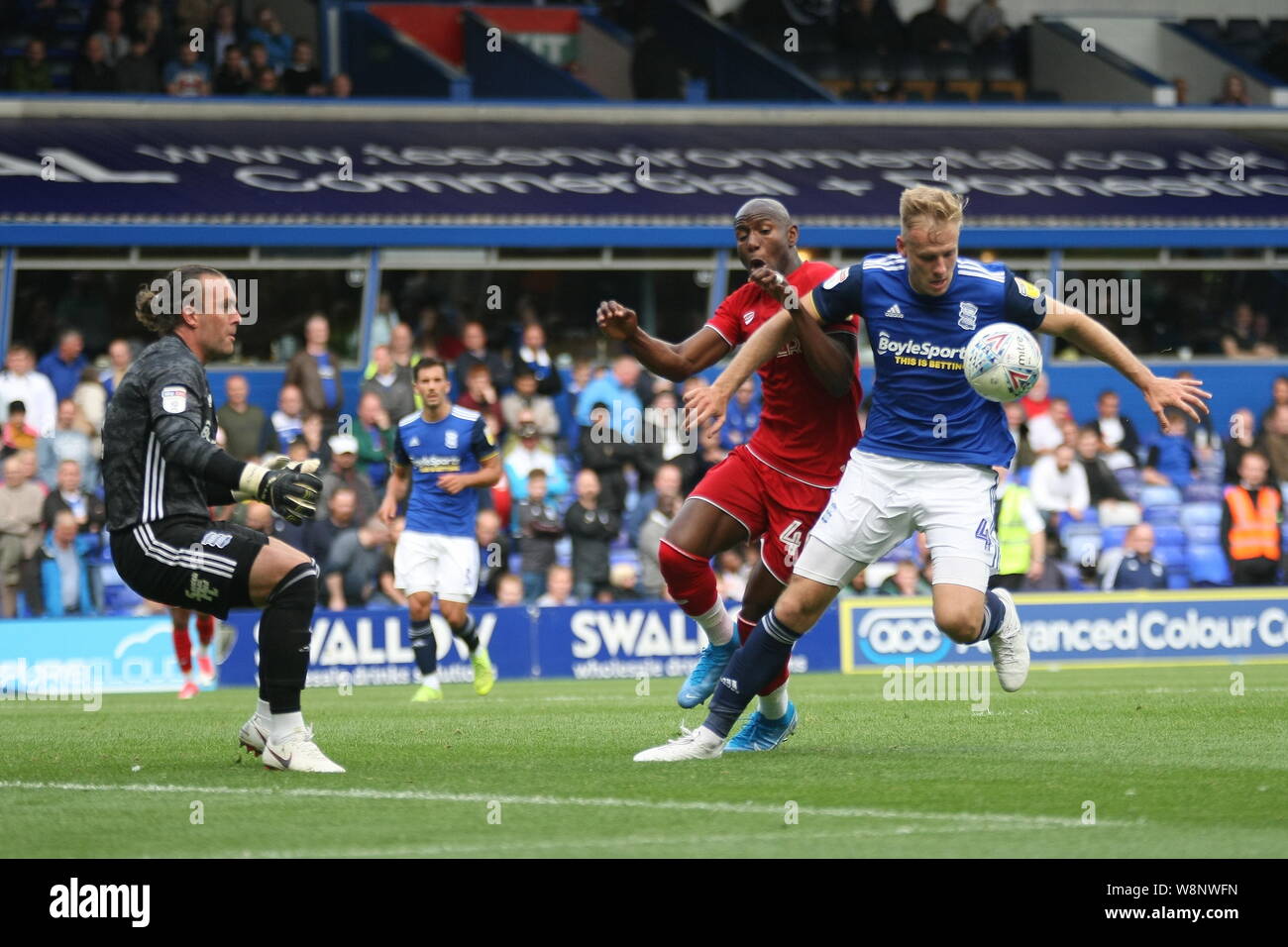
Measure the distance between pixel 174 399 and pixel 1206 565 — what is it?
14763 mm

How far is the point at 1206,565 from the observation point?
2014 cm

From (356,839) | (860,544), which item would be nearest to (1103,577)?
(860,544)

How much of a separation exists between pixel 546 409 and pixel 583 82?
288 inches

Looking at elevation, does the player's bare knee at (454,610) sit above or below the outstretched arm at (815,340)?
A: below

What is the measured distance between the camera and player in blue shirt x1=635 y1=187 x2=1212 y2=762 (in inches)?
312

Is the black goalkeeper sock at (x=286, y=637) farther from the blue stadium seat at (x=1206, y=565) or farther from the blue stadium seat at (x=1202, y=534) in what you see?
the blue stadium seat at (x=1202, y=534)

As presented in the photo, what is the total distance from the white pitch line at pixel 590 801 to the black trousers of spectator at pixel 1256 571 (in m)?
13.8

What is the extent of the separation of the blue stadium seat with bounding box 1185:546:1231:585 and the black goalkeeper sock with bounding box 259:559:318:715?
14.0m

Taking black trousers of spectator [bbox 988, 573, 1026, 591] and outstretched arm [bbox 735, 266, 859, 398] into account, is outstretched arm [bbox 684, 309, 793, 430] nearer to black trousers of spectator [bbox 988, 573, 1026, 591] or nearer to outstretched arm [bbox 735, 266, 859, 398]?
outstretched arm [bbox 735, 266, 859, 398]

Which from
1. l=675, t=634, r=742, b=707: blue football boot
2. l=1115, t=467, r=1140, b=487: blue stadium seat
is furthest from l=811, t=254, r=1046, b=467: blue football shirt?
l=1115, t=467, r=1140, b=487: blue stadium seat

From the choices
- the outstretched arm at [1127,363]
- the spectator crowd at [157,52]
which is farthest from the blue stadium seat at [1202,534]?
the outstretched arm at [1127,363]

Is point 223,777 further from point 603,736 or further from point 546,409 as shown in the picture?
point 546,409

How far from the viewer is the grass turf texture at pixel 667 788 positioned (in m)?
5.88

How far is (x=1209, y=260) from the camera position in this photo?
2405 centimetres
